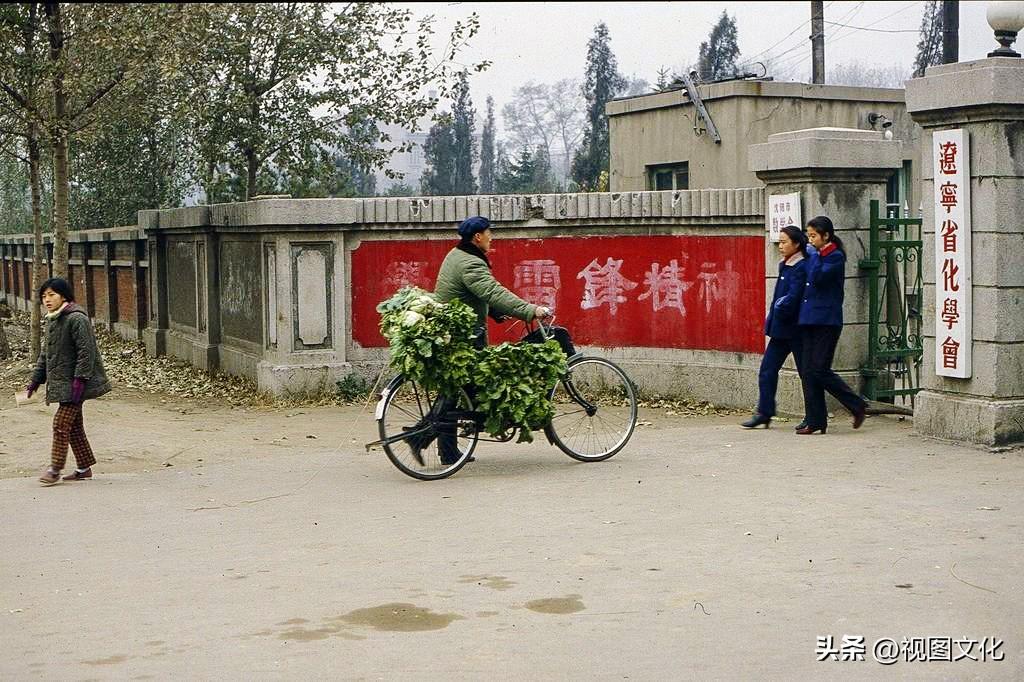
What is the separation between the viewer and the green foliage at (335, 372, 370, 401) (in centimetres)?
1370

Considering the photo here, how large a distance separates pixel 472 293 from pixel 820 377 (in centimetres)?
304

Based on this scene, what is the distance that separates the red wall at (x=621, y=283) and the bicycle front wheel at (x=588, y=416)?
2909mm

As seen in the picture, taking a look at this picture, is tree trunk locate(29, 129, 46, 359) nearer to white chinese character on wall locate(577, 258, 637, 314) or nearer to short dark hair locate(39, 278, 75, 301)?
white chinese character on wall locate(577, 258, 637, 314)

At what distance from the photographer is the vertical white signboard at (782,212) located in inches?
441

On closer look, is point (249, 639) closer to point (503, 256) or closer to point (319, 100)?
point (503, 256)

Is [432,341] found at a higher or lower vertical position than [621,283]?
lower

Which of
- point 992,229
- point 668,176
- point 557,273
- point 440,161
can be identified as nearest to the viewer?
point 992,229

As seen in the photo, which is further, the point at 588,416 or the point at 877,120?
the point at 877,120

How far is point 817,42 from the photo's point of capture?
3117 cm

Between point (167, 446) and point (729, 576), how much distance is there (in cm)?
643

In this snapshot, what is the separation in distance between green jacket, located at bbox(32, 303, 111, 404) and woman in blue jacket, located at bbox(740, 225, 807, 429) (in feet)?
17.0

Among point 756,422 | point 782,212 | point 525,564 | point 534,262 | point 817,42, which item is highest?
point 817,42

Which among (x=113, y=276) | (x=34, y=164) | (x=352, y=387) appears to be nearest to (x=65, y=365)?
(x=352, y=387)

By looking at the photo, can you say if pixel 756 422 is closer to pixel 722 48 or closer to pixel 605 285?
pixel 605 285
